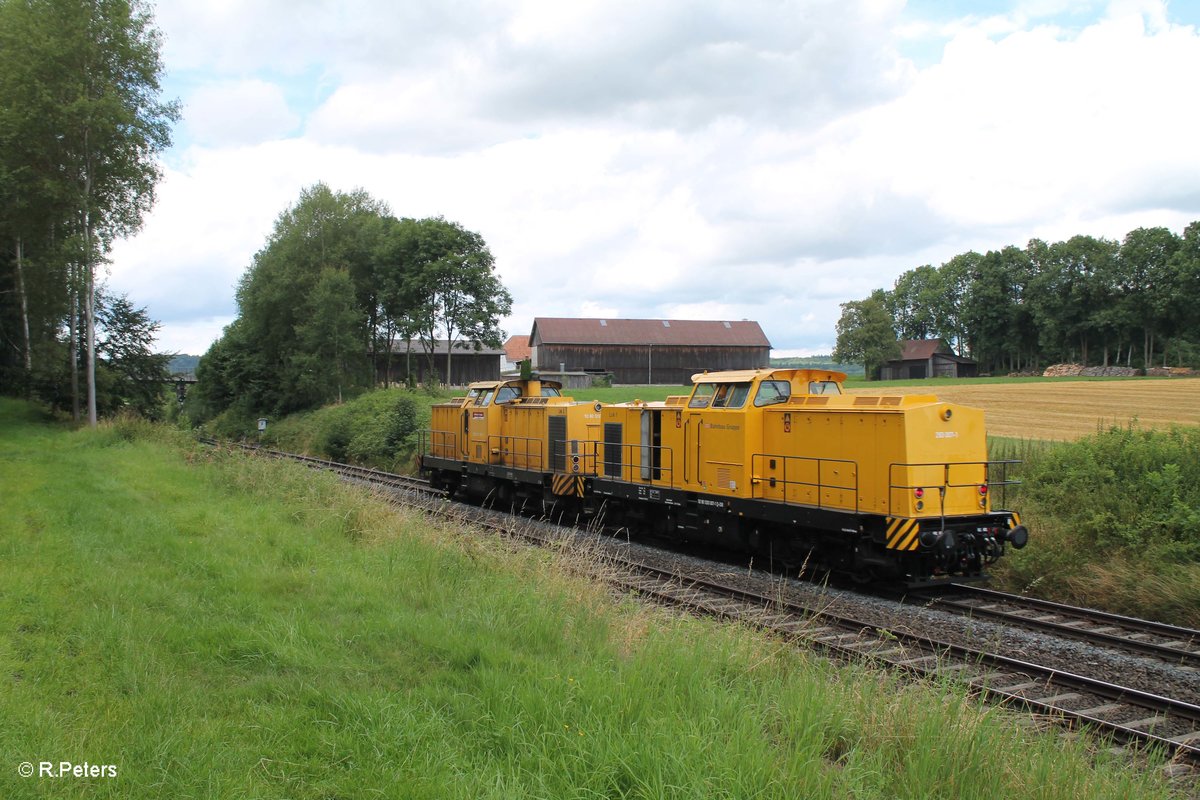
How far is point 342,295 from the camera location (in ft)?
137

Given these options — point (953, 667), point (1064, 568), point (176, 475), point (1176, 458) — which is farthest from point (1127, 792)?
point (176, 475)

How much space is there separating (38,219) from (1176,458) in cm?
3088

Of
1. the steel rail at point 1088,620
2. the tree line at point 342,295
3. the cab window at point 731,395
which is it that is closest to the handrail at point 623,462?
the cab window at point 731,395

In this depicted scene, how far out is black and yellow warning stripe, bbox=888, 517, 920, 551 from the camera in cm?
1016

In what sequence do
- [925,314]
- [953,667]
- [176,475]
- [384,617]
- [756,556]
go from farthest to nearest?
[925,314] → [176,475] → [756,556] → [953,667] → [384,617]

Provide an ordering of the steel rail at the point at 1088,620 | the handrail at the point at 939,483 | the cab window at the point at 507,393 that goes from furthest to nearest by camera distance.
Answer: the cab window at the point at 507,393 < the handrail at the point at 939,483 < the steel rail at the point at 1088,620

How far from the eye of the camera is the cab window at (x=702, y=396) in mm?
13438

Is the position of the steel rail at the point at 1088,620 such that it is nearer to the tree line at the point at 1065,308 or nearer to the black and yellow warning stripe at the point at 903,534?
the black and yellow warning stripe at the point at 903,534

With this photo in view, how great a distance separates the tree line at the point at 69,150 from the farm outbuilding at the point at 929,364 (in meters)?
66.9

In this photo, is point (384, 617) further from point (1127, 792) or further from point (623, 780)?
point (1127, 792)

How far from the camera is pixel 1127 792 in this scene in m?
4.14

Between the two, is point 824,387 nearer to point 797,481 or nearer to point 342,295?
point 797,481

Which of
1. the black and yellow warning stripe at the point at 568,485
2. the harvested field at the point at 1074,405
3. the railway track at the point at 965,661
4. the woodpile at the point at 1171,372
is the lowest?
the railway track at the point at 965,661

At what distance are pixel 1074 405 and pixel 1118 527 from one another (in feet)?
77.1
